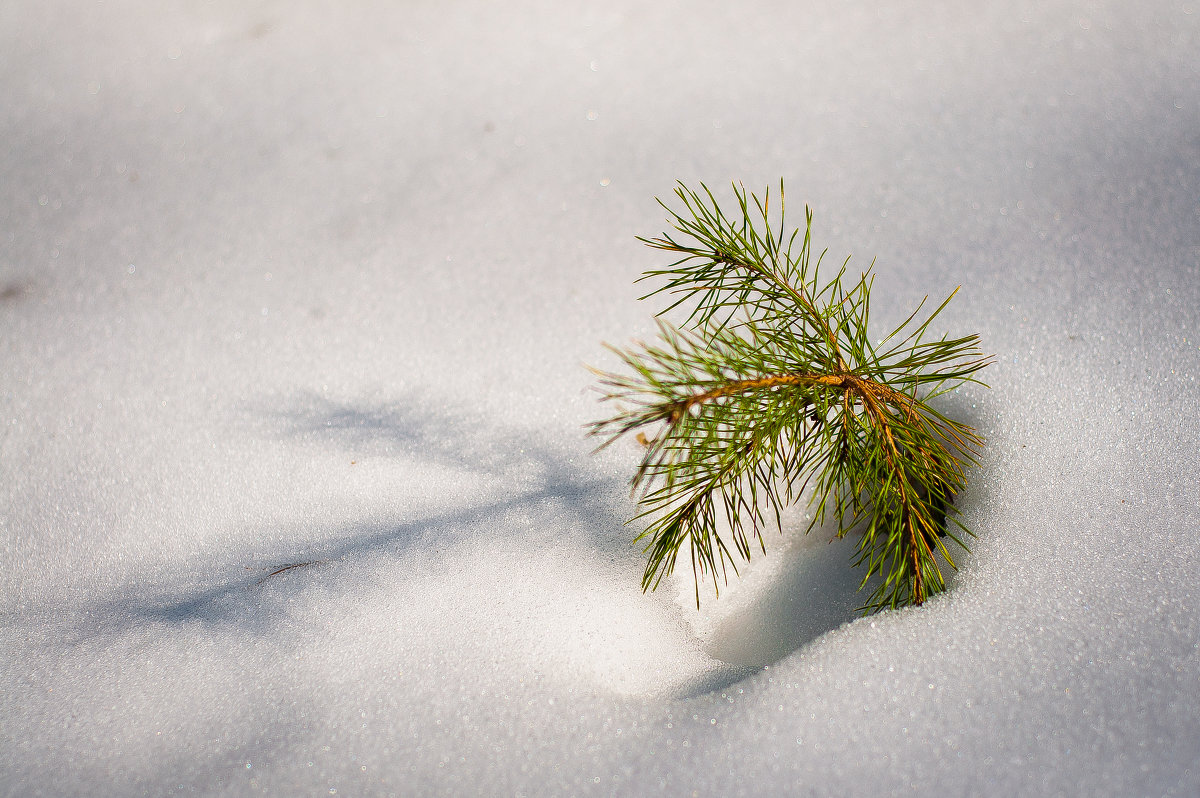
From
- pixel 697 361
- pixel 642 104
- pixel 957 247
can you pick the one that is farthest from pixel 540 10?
pixel 697 361

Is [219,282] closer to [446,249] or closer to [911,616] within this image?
[446,249]

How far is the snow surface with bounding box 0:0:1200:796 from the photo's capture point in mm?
686

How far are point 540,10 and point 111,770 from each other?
1.27 metres

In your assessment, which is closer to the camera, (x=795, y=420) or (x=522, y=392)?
(x=795, y=420)

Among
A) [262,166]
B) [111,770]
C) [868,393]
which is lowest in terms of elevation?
[111,770]

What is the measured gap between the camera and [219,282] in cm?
112

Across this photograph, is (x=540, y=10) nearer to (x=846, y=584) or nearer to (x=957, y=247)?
(x=957, y=247)

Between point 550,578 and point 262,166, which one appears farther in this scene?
point 262,166

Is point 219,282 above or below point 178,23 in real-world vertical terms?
below

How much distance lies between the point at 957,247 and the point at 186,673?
994mm

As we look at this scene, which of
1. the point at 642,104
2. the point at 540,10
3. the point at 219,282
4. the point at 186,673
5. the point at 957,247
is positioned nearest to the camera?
the point at 186,673

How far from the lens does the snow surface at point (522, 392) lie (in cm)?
69

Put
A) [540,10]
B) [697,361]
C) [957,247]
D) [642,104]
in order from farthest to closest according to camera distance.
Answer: [540,10], [642,104], [957,247], [697,361]

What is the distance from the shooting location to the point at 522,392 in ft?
3.19
